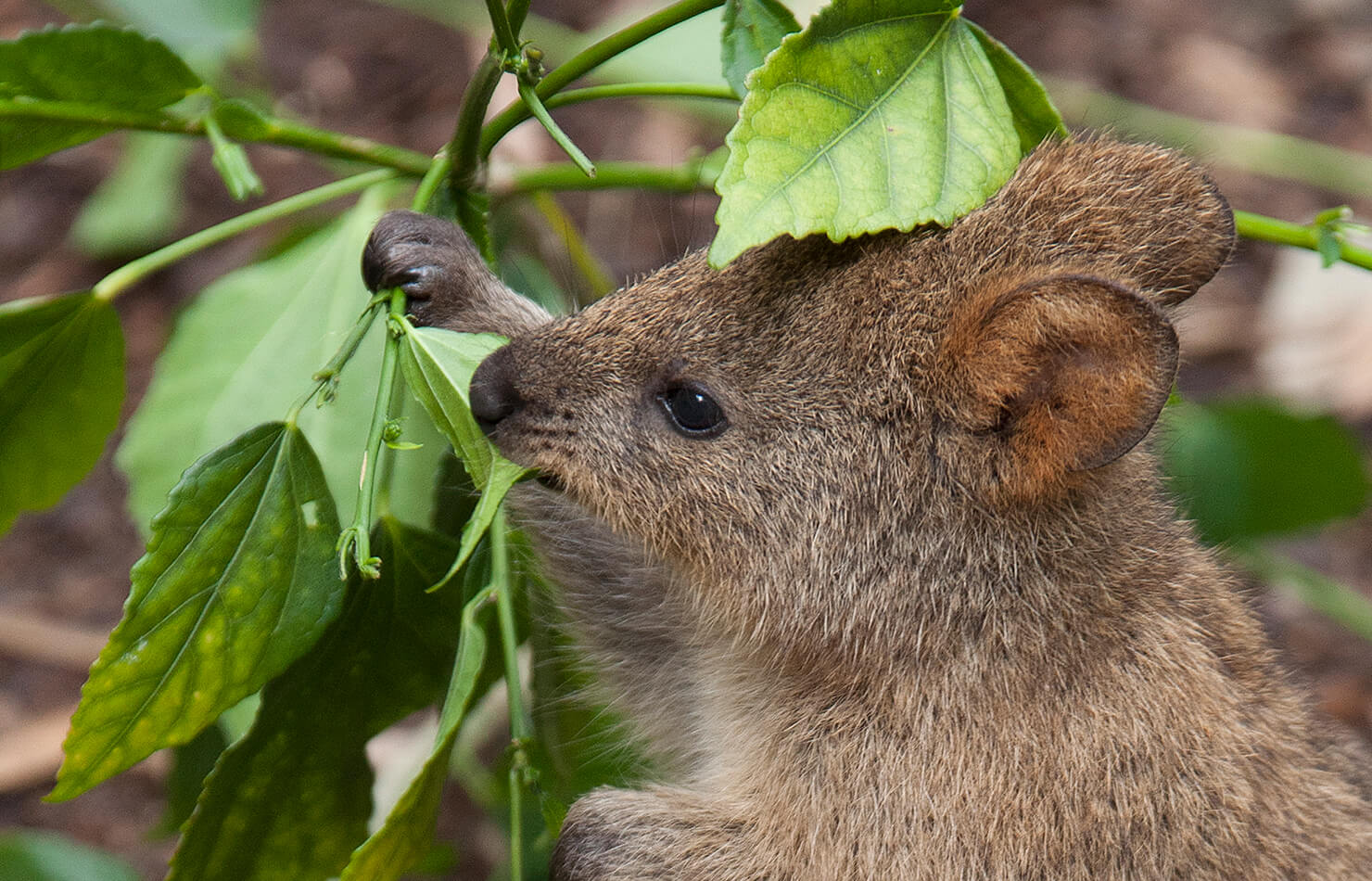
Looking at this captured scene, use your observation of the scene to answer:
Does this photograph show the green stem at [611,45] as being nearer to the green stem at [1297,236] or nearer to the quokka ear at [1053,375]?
the quokka ear at [1053,375]

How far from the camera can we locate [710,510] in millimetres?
2736

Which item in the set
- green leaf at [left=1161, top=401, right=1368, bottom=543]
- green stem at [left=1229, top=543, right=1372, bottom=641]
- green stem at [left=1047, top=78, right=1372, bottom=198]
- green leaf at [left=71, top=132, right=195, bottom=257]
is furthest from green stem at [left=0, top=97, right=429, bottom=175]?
green stem at [left=1047, top=78, right=1372, bottom=198]

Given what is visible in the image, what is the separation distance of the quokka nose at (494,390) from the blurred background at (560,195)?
3109 mm

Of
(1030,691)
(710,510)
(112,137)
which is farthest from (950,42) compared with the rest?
(112,137)

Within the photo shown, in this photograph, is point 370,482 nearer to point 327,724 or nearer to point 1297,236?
point 327,724

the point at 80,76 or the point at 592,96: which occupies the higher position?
the point at 80,76

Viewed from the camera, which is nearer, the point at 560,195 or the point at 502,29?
the point at 502,29

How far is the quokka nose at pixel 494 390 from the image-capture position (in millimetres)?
2615

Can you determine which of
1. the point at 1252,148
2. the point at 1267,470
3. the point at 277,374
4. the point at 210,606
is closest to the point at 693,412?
the point at 210,606

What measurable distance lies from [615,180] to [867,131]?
1291 millimetres

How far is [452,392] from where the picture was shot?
2.47 m

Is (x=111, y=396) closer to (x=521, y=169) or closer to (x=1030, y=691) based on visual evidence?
(x=521, y=169)

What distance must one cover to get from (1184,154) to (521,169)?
1890 mm

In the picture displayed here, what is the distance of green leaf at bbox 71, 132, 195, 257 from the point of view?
661 cm
